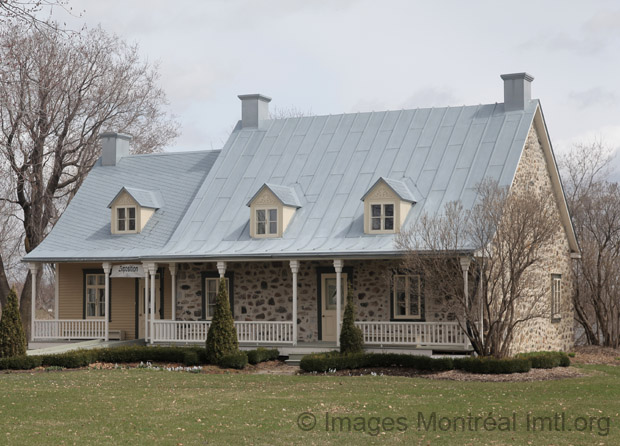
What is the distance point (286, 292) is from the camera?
23734 millimetres

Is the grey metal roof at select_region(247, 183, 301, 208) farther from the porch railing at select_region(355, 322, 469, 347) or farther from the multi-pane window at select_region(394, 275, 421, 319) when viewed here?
the porch railing at select_region(355, 322, 469, 347)

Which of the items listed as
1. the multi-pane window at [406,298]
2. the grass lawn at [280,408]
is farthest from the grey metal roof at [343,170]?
the grass lawn at [280,408]

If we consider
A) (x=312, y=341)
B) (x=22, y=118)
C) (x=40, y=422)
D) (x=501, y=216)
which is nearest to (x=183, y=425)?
(x=40, y=422)

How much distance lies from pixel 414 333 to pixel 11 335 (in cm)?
970

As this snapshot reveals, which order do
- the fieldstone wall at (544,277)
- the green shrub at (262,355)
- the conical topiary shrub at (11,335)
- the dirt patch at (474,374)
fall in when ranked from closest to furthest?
the dirt patch at (474,374) → the conical topiary shrub at (11,335) → the green shrub at (262,355) → the fieldstone wall at (544,277)

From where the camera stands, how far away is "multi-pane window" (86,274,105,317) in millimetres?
26500

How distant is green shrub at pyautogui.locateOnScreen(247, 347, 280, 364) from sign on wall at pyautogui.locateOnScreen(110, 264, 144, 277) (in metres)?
4.77

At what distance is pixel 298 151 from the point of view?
26031mm

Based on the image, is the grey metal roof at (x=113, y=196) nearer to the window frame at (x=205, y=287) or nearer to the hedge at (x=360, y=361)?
the window frame at (x=205, y=287)

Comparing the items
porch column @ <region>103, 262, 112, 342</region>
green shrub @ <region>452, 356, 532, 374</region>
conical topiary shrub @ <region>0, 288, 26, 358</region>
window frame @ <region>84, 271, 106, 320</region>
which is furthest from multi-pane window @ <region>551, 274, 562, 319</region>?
conical topiary shrub @ <region>0, 288, 26, 358</region>

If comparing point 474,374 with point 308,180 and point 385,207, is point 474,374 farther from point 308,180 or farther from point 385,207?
point 308,180

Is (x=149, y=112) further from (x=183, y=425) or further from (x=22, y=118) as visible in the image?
(x=183, y=425)

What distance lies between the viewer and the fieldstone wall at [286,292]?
22.7 metres

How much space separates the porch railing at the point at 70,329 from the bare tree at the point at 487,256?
10.3 meters
